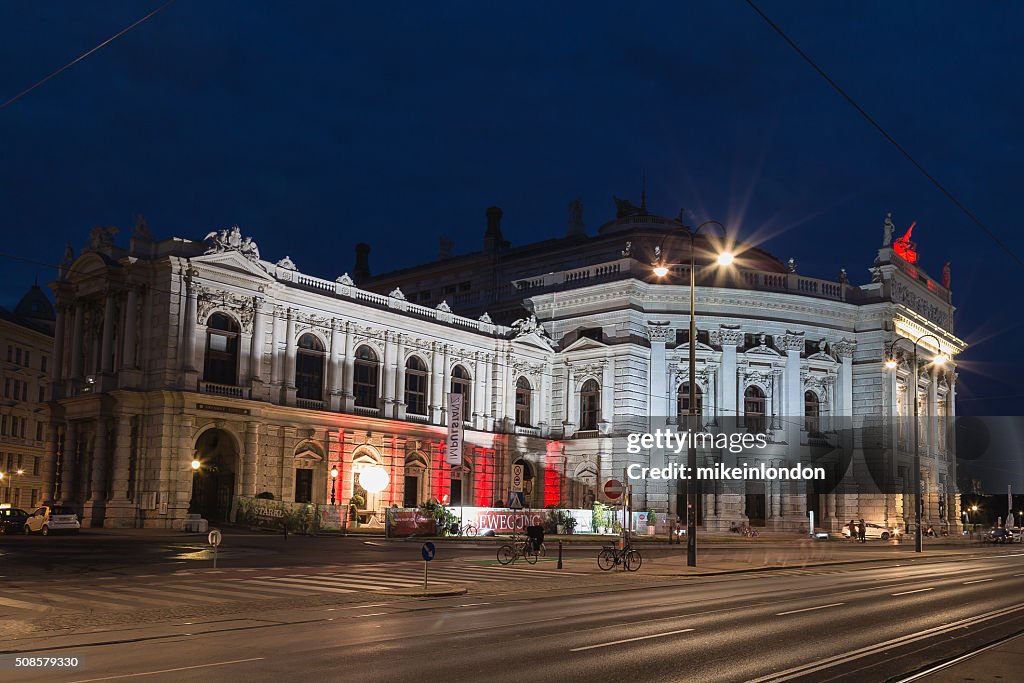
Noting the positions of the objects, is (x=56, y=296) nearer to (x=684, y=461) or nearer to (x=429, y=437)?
(x=429, y=437)

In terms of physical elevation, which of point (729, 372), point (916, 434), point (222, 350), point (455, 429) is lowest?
point (455, 429)

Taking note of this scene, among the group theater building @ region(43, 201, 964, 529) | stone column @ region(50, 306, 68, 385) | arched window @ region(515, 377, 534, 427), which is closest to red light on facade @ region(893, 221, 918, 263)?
theater building @ region(43, 201, 964, 529)

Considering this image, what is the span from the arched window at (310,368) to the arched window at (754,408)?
29.6 metres

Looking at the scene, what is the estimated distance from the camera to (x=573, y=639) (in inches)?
619

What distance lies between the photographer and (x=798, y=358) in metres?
69.8

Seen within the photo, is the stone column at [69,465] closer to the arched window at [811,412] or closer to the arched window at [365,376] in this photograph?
the arched window at [365,376]

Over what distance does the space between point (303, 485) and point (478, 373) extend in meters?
15.7

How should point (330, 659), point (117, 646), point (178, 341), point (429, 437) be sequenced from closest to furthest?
1. point (330, 659)
2. point (117, 646)
3. point (178, 341)
4. point (429, 437)

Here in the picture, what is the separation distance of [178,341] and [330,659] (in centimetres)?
3780

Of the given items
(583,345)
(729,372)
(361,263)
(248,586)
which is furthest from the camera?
(361,263)

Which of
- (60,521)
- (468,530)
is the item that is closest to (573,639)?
(60,521)

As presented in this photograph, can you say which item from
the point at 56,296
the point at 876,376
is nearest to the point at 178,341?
the point at 56,296

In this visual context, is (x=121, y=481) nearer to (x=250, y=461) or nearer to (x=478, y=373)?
(x=250, y=461)

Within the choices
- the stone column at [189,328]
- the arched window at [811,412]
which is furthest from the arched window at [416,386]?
the arched window at [811,412]
